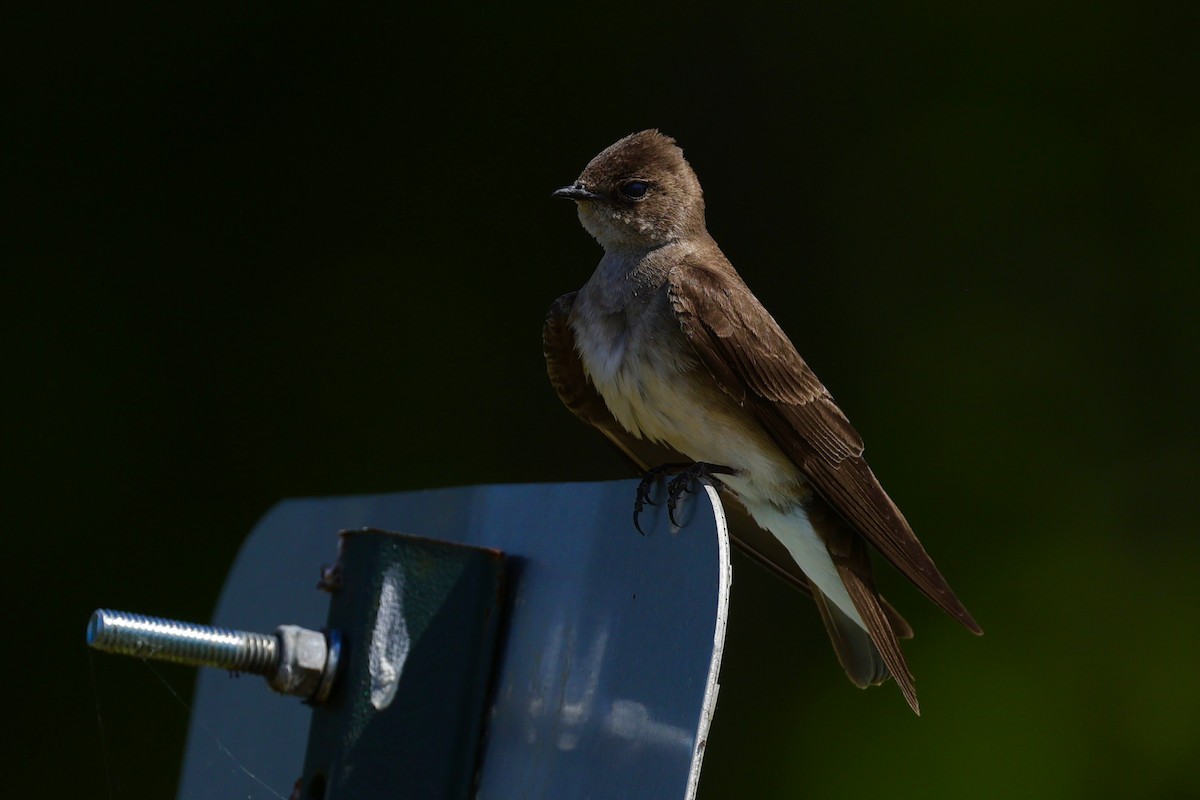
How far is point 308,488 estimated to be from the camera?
410cm

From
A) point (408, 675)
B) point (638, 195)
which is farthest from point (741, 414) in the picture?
point (408, 675)

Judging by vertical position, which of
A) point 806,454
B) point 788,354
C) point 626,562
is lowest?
point 626,562

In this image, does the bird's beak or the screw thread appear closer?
the screw thread

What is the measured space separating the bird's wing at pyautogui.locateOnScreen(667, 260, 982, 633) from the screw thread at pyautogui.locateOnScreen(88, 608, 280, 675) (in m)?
1.15

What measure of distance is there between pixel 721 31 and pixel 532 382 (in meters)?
1.33

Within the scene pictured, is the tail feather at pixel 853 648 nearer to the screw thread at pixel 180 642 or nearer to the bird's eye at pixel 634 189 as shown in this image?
the bird's eye at pixel 634 189

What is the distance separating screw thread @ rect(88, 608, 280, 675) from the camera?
1437 millimetres

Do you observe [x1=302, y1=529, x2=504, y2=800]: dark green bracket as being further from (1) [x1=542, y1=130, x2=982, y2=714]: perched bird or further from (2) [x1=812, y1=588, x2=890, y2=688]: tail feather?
(2) [x1=812, y1=588, x2=890, y2=688]: tail feather

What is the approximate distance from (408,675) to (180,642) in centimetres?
24

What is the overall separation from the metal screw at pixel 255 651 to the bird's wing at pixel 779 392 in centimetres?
110

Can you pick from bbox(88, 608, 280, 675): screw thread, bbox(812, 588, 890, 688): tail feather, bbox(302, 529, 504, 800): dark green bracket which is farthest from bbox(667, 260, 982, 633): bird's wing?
Result: bbox(88, 608, 280, 675): screw thread

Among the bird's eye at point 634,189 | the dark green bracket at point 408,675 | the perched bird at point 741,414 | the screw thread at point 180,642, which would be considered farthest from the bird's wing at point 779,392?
the screw thread at point 180,642

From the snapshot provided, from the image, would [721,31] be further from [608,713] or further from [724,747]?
[608,713]

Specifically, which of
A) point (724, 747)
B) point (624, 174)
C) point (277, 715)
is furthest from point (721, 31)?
point (277, 715)
